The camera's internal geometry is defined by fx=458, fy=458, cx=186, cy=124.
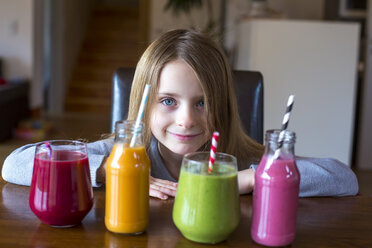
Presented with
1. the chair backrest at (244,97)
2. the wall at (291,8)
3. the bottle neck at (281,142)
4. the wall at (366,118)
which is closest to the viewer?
the bottle neck at (281,142)

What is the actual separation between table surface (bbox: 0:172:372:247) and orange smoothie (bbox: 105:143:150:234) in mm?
25

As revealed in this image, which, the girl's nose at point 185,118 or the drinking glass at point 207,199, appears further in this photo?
the girl's nose at point 185,118

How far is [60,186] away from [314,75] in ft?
9.21

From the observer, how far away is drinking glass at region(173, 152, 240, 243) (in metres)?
0.68

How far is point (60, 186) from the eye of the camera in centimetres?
75

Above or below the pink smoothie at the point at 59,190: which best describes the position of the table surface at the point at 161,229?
below

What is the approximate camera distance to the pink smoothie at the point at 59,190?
2.46 ft

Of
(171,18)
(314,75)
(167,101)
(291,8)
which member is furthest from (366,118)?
(167,101)

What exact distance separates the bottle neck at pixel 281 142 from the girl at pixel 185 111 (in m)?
0.29

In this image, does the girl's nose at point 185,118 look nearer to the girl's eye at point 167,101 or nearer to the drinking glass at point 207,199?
the girl's eye at point 167,101

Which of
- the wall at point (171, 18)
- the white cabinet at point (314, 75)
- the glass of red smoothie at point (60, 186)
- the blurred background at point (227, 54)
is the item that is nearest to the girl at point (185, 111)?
the glass of red smoothie at point (60, 186)

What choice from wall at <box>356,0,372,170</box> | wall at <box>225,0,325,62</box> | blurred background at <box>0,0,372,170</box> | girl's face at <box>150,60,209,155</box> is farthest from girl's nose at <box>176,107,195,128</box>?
wall at <box>225,0,325,62</box>

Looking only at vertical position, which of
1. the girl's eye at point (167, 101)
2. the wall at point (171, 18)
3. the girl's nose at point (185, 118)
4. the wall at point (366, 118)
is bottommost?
the wall at point (366, 118)

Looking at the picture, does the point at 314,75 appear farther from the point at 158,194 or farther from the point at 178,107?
the point at 158,194
